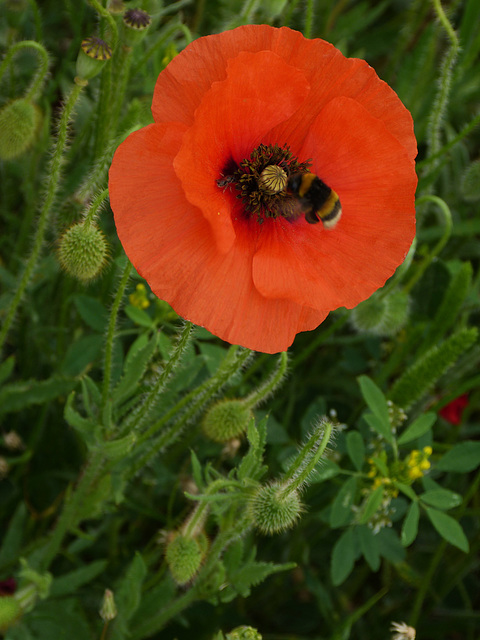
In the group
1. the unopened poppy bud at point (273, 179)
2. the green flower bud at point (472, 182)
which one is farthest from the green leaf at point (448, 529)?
the green flower bud at point (472, 182)

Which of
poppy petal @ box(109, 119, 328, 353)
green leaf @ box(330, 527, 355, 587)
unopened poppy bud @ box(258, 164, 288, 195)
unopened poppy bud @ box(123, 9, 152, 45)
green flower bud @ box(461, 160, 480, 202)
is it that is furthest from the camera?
green flower bud @ box(461, 160, 480, 202)

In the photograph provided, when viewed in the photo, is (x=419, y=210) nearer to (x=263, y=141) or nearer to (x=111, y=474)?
(x=263, y=141)

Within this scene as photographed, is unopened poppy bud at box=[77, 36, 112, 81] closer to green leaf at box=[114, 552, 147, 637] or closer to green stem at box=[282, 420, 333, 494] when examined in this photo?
green stem at box=[282, 420, 333, 494]

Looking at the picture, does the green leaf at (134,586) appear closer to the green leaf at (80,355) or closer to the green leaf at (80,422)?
the green leaf at (80,422)

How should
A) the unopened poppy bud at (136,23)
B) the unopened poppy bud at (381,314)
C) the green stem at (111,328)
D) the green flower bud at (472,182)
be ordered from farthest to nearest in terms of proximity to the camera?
the green flower bud at (472,182)
the unopened poppy bud at (381,314)
the unopened poppy bud at (136,23)
the green stem at (111,328)

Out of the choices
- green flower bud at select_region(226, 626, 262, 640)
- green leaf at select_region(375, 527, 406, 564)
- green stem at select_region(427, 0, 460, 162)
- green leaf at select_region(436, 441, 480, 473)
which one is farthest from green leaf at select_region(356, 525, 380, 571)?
green stem at select_region(427, 0, 460, 162)
